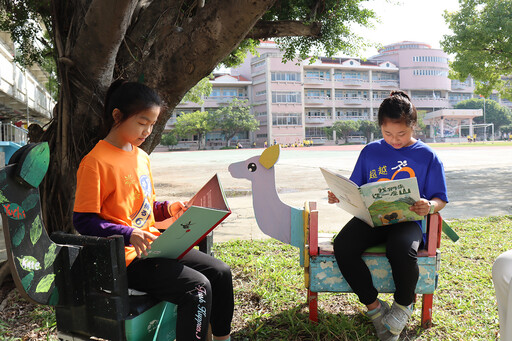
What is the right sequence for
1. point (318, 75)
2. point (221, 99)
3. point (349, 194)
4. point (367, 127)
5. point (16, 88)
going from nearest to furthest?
1. point (349, 194)
2. point (16, 88)
3. point (367, 127)
4. point (221, 99)
5. point (318, 75)

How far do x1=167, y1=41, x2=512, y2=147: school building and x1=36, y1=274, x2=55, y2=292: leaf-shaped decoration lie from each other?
51140 millimetres

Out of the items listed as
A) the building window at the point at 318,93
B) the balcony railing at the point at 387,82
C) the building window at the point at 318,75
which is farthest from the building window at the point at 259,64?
the balcony railing at the point at 387,82

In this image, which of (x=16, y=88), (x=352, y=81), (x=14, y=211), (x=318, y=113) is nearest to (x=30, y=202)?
(x=14, y=211)

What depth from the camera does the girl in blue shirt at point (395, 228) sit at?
2.06 meters

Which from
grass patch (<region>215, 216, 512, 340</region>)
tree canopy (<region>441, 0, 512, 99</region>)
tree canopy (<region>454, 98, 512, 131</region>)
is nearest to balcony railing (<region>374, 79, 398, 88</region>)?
tree canopy (<region>454, 98, 512, 131</region>)

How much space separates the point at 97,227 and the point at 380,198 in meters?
1.26

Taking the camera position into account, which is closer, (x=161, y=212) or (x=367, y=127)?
(x=161, y=212)

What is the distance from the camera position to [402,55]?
200 feet

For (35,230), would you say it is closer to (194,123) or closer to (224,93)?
(194,123)

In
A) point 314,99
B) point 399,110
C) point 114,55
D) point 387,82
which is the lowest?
point 399,110

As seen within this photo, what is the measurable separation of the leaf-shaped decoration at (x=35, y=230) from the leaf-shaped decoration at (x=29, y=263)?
50mm

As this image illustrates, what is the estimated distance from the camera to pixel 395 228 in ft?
7.16

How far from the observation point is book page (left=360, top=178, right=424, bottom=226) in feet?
6.28

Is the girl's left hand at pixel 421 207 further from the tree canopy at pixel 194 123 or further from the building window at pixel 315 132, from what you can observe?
the building window at pixel 315 132
